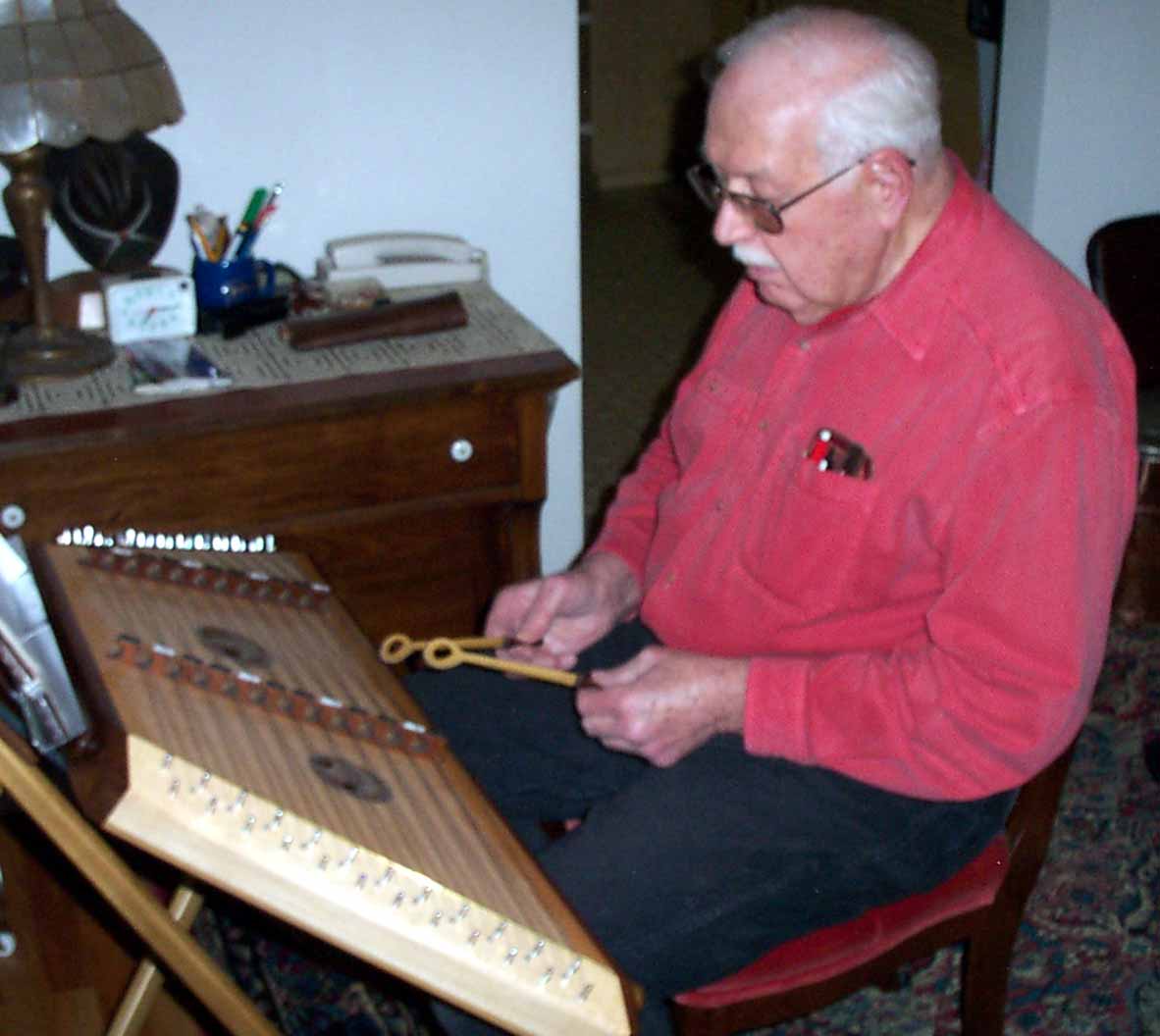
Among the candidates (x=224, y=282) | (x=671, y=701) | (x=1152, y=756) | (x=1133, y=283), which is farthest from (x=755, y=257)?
(x=1133, y=283)

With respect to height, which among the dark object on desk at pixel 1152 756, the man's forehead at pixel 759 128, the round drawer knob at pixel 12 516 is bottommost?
the dark object on desk at pixel 1152 756

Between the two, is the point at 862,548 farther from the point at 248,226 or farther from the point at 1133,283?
the point at 1133,283

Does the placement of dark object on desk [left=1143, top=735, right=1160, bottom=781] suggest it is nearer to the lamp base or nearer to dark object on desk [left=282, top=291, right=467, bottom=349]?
dark object on desk [left=282, top=291, right=467, bottom=349]

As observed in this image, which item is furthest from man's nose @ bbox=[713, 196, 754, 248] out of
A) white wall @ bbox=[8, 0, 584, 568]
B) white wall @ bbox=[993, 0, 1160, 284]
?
white wall @ bbox=[993, 0, 1160, 284]

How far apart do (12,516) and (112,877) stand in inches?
33.2

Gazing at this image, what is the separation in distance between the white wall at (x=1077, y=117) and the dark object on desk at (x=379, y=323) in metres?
1.48

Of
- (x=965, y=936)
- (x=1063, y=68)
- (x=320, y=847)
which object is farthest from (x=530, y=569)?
(x=1063, y=68)

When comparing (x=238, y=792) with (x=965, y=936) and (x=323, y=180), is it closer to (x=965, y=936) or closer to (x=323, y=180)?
(x=965, y=936)

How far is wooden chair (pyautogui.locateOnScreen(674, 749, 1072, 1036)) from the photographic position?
55.3 inches

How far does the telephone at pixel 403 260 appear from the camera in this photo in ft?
7.34

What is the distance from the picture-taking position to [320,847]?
101 cm

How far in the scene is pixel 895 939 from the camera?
1.45 m

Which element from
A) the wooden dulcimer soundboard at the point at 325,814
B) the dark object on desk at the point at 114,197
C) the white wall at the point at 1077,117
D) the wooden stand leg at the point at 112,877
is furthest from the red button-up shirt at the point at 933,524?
the white wall at the point at 1077,117

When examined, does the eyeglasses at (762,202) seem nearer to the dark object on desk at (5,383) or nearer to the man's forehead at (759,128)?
the man's forehead at (759,128)
